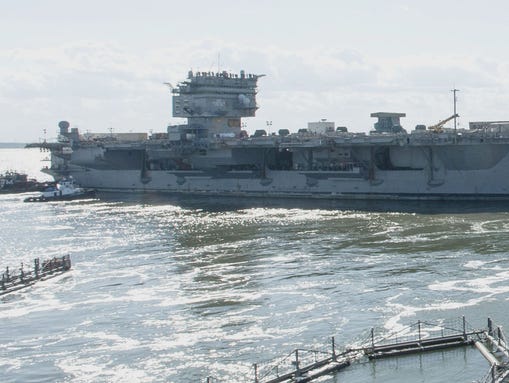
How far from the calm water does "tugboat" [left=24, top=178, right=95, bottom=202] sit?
1698cm

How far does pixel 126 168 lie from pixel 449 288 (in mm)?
47023

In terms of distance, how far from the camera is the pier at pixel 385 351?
63.1 feet

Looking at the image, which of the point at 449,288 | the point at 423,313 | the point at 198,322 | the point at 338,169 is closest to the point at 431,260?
the point at 449,288

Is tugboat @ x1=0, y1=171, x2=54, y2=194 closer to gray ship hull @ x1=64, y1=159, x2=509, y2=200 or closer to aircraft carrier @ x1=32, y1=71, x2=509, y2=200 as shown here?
aircraft carrier @ x1=32, y1=71, x2=509, y2=200

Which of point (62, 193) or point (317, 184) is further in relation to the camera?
point (62, 193)

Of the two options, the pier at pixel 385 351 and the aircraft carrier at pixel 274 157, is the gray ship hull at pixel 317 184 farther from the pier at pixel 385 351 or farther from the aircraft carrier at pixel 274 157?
the pier at pixel 385 351

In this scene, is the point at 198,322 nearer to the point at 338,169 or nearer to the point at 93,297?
the point at 93,297

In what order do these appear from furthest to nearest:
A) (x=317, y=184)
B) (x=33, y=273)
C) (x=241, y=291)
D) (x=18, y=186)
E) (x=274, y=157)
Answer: (x=18, y=186) < (x=274, y=157) < (x=317, y=184) < (x=33, y=273) < (x=241, y=291)

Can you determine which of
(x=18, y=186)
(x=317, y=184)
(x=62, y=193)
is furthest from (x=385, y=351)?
(x=18, y=186)

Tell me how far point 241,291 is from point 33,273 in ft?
29.6

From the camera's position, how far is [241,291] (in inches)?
1153

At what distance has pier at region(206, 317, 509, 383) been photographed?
→ 19234 millimetres

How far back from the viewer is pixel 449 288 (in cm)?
2819

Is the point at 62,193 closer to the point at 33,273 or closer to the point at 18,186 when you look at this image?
the point at 18,186
